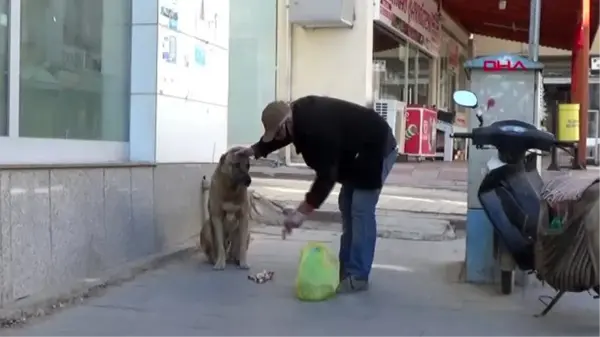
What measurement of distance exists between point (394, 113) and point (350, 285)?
41.2ft

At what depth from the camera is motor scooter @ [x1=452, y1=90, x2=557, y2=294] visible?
5496mm

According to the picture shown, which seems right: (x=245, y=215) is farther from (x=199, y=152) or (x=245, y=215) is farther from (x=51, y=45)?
(x=51, y=45)

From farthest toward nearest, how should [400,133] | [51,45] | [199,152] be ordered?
[400,133] < [199,152] < [51,45]

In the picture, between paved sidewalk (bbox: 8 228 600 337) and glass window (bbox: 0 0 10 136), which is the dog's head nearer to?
paved sidewalk (bbox: 8 228 600 337)

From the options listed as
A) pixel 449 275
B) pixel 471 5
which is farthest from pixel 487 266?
pixel 471 5

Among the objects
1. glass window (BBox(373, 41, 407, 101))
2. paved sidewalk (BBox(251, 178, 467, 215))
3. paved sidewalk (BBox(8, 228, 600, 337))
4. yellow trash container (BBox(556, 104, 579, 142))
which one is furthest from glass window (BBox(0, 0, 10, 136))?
yellow trash container (BBox(556, 104, 579, 142))

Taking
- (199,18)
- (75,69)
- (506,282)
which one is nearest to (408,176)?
(199,18)

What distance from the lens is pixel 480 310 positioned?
5688 millimetres

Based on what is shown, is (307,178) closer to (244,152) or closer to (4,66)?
(244,152)

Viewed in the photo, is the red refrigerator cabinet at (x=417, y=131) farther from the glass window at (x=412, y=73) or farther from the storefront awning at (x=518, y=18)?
the storefront awning at (x=518, y=18)

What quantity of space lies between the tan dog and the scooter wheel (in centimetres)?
219

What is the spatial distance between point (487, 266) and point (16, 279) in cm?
344

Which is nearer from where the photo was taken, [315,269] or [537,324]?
[537,324]

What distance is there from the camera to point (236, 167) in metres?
6.86
